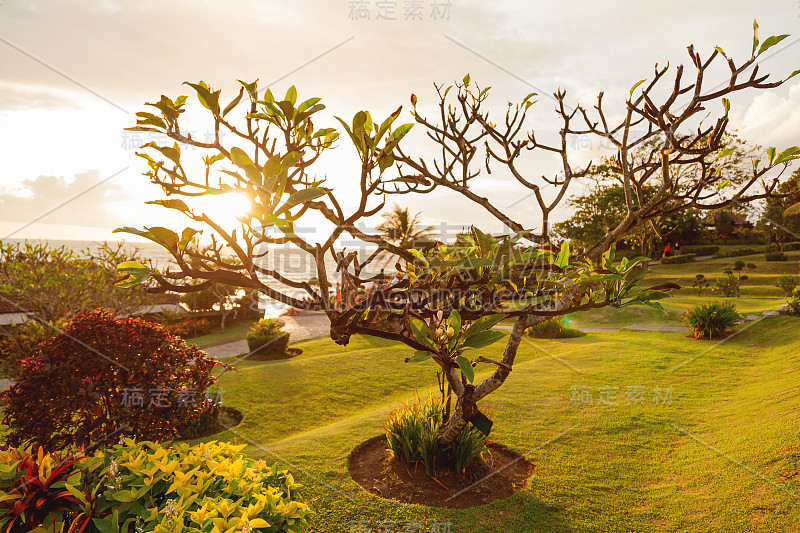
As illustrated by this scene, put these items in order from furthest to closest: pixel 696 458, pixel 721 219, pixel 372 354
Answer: pixel 721 219
pixel 372 354
pixel 696 458

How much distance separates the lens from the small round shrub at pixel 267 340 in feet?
39.5

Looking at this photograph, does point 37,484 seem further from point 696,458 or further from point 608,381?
point 608,381

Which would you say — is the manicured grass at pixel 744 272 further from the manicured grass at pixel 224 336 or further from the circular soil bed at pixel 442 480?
the circular soil bed at pixel 442 480

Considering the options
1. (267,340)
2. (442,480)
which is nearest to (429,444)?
(442,480)

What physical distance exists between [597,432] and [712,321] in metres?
7.53

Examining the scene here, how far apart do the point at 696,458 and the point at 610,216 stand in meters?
32.4

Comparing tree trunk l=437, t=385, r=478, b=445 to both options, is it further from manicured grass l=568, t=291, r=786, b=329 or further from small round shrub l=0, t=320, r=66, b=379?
manicured grass l=568, t=291, r=786, b=329

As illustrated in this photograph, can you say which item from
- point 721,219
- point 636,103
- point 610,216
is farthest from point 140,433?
point 721,219

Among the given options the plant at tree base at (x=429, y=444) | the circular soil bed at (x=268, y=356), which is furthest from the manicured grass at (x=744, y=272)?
the plant at tree base at (x=429, y=444)

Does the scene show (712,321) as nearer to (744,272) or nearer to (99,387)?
(99,387)

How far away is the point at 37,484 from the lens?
2479mm

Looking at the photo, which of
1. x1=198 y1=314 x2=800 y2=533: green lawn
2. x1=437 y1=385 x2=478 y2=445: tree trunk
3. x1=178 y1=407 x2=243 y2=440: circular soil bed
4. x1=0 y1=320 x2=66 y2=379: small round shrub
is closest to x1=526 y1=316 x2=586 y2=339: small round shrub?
x1=198 y1=314 x2=800 y2=533: green lawn

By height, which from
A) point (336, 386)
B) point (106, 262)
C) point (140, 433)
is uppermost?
point (106, 262)

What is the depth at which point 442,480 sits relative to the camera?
14.3 ft
